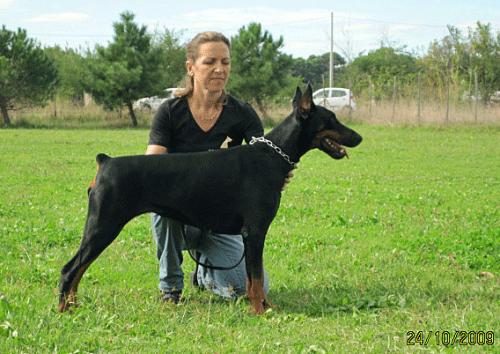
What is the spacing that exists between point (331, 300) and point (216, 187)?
4.44 feet

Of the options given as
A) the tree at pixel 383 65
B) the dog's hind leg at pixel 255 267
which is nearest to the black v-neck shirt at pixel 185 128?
the dog's hind leg at pixel 255 267

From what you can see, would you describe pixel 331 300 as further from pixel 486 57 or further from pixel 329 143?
pixel 486 57

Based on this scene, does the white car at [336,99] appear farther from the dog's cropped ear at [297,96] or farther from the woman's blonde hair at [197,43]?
the dog's cropped ear at [297,96]

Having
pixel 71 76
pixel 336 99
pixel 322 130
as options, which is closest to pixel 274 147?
pixel 322 130

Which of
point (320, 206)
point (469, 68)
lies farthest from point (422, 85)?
point (320, 206)

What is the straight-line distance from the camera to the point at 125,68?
37.2m

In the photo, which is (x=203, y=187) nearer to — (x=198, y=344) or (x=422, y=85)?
(x=198, y=344)

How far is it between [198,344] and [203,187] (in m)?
1.32

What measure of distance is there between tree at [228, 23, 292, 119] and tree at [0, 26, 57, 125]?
33.6ft

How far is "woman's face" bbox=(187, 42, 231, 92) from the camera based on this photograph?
5.81 meters

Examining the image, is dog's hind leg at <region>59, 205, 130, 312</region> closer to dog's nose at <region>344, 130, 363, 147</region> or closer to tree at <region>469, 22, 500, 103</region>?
dog's nose at <region>344, 130, 363, 147</region>

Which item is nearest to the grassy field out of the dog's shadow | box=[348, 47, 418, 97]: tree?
the dog's shadow

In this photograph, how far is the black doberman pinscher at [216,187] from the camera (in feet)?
17.1

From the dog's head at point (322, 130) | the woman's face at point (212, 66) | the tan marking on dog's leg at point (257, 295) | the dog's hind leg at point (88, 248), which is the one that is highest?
the woman's face at point (212, 66)
